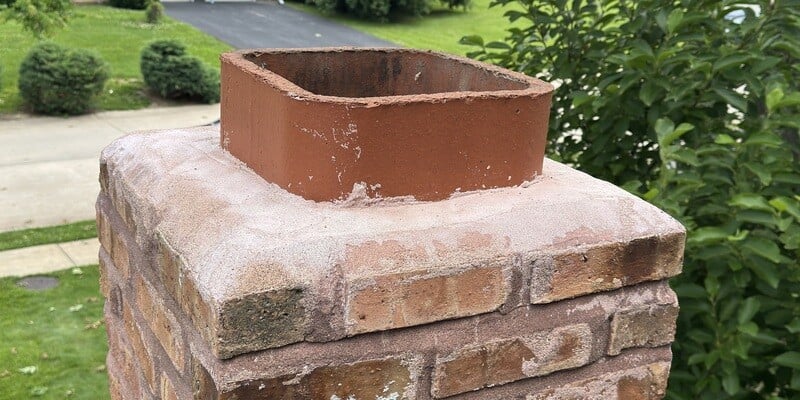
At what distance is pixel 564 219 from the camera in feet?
3.85

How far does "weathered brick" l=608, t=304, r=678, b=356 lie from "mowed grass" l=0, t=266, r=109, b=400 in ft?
9.95

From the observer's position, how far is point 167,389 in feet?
4.00

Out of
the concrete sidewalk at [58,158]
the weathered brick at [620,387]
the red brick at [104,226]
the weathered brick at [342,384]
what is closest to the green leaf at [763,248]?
the weathered brick at [620,387]

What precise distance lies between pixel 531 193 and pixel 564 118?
1396 mm

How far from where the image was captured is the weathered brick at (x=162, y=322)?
114 centimetres

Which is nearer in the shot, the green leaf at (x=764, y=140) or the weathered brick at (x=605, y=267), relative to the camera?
the weathered brick at (x=605, y=267)

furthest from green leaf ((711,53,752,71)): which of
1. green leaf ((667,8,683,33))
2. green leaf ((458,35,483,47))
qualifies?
green leaf ((458,35,483,47))

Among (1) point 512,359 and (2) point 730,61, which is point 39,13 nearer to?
(2) point 730,61

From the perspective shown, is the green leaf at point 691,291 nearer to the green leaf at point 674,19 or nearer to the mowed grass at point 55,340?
the green leaf at point 674,19

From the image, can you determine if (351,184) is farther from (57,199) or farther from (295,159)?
(57,199)

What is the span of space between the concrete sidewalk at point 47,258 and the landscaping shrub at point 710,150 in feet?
11.8

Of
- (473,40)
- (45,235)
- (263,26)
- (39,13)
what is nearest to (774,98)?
(473,40)

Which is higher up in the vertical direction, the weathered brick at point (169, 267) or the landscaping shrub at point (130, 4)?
the weathered brick at point (169, 267)

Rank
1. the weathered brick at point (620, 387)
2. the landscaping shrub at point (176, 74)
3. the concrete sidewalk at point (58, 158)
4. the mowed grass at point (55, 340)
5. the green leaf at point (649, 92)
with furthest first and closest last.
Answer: the landscaping shrub at point (176, 74) → the concrete sidewalk at point (58, 158) → the mowed grass at point (55, 340) → the green leaf at point (649, 92) → the weathered brick at point (620, 387)
